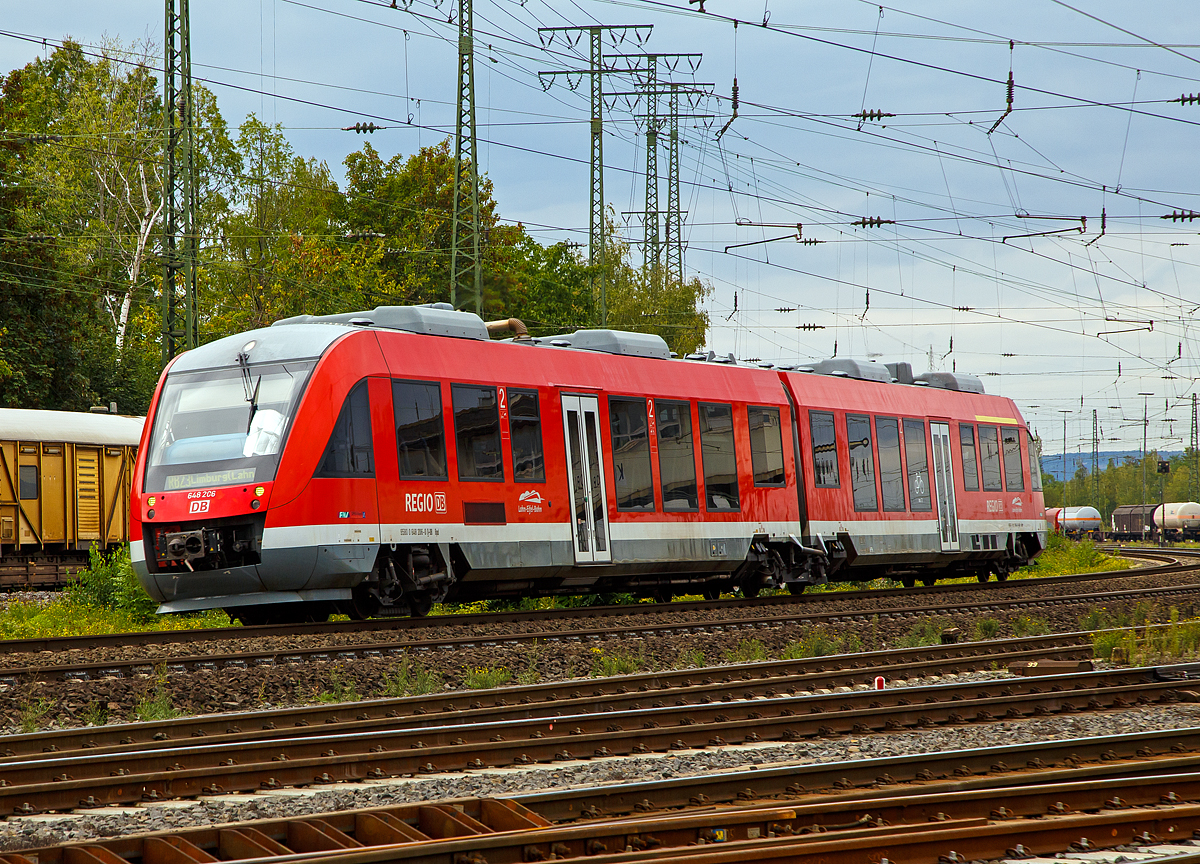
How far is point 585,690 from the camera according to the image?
11016mm

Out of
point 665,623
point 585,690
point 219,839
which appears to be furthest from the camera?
point 665,623

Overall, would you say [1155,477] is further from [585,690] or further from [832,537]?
[585,690]

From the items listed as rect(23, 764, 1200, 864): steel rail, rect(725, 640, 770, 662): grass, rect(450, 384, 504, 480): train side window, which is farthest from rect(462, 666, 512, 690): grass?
rect(23, 764, 1200, 864): steel rail

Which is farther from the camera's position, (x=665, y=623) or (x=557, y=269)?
(x=557, y=269)

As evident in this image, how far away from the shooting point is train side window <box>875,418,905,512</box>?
2284 centimetres

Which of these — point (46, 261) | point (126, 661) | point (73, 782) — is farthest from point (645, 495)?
point (46, 261)

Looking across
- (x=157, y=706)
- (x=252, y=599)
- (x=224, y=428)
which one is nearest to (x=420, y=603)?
(x=252, y=599)

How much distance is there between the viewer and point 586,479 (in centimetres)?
1697

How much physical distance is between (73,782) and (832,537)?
16.0 m

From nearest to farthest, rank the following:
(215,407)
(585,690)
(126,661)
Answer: (585,690), (126,661), (215,407)

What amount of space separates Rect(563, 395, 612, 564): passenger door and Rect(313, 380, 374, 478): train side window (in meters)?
3.28

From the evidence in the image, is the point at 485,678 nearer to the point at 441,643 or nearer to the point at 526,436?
the point at 441,643

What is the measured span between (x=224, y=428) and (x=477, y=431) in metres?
2.99

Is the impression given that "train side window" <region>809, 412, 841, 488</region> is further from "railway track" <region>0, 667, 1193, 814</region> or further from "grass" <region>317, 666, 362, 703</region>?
"grass" <region>317, 666, 362, 703</region>
